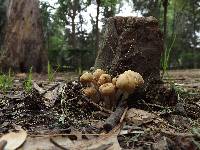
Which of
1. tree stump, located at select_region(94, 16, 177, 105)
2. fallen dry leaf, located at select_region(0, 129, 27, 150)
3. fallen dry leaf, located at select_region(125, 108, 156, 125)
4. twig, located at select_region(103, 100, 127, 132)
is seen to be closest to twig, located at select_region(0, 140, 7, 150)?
fallen dry leaf, located at select_region(0, 129, 27, 150)

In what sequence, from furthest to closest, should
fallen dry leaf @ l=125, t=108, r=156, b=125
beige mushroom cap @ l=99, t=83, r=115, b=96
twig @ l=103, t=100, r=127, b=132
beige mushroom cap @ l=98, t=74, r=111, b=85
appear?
beige mushroom cap @ l=98, t=74, r=111, b=85 → beige mushroom cap @ l=99, t=83, r=115, b=96 → fallen dry leaf @ l=125, t=108, r=156, b=125 → twig @ l=103, t=100, r=127, b=132

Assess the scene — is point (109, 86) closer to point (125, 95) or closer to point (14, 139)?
point (125, 95)

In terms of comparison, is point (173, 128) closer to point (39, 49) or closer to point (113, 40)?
point (113, 40)

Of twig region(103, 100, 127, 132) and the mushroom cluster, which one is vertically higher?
the mushroom cluster

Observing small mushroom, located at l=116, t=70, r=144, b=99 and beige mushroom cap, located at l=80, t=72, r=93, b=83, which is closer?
small mushroom, located at l=116, t=70, r=144, b=99

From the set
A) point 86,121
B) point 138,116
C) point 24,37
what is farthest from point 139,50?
point 24,37

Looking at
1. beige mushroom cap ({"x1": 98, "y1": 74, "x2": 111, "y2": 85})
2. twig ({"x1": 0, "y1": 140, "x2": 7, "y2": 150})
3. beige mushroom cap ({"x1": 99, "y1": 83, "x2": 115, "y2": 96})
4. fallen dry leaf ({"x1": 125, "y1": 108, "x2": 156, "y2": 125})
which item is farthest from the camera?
beige mushroom cap ({"x1": 98, "y1": 74, "x2": 111, "y2": 85})

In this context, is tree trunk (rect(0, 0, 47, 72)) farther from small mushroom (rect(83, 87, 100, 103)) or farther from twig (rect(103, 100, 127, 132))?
twig (rect(103, 100, 127, 132))

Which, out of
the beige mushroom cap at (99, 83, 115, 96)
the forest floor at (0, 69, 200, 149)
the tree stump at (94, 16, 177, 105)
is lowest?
the forest floor at (0, 69, 200, 149)
